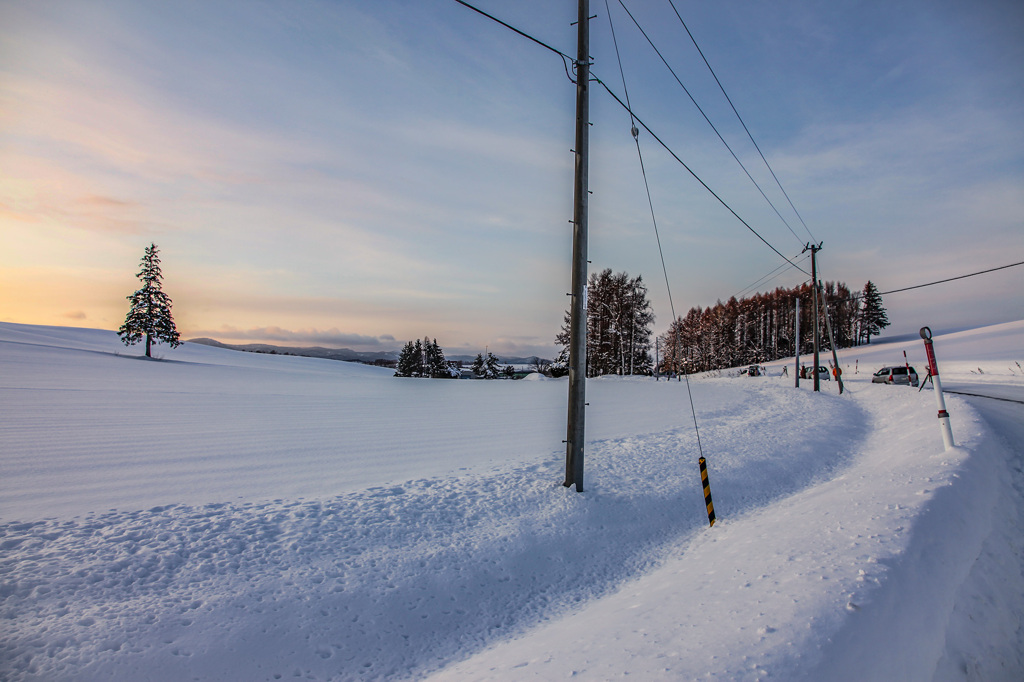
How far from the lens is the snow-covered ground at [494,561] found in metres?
3.11

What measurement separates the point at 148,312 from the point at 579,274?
44.3 meters

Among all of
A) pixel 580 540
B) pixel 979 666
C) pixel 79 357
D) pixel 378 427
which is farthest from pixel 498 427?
pixel 79 357

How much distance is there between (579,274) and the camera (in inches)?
295

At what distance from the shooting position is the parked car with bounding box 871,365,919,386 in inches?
1091

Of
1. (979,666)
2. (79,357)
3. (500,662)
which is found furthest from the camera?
(79,357)

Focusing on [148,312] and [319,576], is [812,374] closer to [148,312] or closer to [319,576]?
[319,576]

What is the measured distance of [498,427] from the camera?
1307cm

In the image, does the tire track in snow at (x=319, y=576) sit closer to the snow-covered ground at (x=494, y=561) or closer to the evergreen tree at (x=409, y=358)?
the snow-covered ground at (x=494, y=561)

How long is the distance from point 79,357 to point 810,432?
38692mm

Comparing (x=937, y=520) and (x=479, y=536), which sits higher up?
(x=937, y=520)

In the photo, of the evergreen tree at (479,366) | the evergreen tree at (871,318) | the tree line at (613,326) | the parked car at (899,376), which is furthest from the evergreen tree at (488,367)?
the evergreen tree at (871,318)

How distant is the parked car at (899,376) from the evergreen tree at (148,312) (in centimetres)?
5496

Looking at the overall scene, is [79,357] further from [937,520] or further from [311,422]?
[937,520]

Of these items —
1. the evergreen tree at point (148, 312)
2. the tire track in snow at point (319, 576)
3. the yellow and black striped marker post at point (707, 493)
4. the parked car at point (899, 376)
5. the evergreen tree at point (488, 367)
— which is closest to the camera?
the tire track in snow at point (319, 576)
